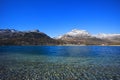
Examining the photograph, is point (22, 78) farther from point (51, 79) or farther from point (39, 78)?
point (51, 79)

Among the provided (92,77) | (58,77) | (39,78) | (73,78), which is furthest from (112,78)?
(39,78)

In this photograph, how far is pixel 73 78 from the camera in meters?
29.6

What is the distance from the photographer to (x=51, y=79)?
29.2 m

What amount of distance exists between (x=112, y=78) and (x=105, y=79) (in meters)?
1.39

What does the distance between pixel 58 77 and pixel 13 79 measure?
287 inches

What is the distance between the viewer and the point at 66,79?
29.1 metres

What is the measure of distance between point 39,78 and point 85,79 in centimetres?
740

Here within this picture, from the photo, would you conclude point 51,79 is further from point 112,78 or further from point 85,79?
point 112,78

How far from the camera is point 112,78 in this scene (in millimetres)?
29375

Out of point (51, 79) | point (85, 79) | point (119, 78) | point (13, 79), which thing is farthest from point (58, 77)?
point (119, 78)

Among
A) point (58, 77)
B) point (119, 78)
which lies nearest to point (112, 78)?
point (119, 78)

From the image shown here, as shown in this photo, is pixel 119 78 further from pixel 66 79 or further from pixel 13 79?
pixel 13 79

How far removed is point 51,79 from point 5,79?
7215mm

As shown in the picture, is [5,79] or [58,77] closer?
[5,79]
